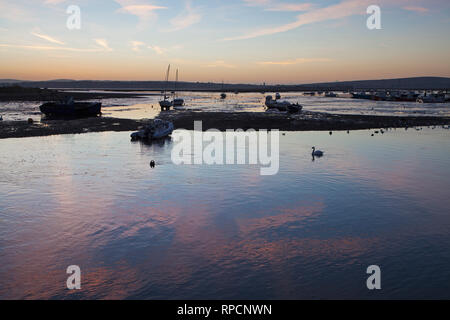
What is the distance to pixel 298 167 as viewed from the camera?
971 inches

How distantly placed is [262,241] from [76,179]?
41.5ft

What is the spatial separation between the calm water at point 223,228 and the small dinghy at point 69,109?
32.3 m

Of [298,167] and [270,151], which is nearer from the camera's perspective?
[298,167]

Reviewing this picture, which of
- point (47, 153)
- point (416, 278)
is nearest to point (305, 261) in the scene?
point (416, 278)

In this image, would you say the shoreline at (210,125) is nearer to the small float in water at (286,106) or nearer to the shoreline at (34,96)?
the small float in water at (286,106)

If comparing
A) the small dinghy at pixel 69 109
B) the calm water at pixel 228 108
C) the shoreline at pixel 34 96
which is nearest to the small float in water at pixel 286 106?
the calm water at pixel 228 108

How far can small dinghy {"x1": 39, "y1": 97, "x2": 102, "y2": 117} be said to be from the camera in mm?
56125

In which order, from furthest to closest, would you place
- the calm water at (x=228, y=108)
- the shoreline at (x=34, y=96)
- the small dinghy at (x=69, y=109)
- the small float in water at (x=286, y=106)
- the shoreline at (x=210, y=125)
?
the shoreline at (x=34, y=96) < the small float in water at (x=286, y=106) < the calm water at (x=228, y=108) < the small dinghy at (x=69, y=109) < the shoreline at (x=210, y=125)

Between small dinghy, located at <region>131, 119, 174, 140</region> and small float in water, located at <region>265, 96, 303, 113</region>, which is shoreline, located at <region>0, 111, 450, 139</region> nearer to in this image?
small dinghy, located at <region>131, 119, 174, 140</region>

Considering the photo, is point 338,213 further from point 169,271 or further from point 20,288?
point 20,288

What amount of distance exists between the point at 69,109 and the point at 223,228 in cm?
5007

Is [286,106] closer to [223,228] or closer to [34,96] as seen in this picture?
[223,228]

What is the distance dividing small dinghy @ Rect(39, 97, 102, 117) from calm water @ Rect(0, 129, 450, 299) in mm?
32313

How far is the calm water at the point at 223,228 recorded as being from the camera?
10.2 m
